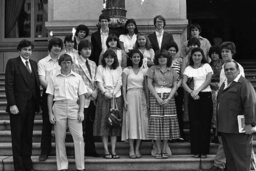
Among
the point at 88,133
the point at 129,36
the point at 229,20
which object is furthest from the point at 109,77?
the point at 229,20

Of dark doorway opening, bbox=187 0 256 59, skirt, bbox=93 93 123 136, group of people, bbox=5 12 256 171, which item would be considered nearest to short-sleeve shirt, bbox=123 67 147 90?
group of people, bbox=5 12 256 171

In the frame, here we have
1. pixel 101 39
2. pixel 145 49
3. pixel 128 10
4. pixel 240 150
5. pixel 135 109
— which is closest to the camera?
pixel 240 150

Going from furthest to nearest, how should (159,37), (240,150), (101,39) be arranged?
(159,37), (101,39), (240,150)

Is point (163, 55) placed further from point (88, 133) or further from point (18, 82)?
point (18, 82)

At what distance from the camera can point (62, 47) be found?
7281 millimetres

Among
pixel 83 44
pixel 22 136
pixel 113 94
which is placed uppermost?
pixel 83 44

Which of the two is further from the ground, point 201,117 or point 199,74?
point 199,74

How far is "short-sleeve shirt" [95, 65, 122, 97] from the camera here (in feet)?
23.3

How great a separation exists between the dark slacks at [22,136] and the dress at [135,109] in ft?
5.46

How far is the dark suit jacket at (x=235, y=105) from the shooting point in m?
5.55

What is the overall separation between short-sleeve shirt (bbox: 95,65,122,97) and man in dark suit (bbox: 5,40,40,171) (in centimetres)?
114

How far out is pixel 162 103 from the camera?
697cm

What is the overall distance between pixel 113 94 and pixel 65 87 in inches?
38.2

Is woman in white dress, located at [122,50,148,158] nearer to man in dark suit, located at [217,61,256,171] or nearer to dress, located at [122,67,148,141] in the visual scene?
dress, located at [122,67,148,141]
